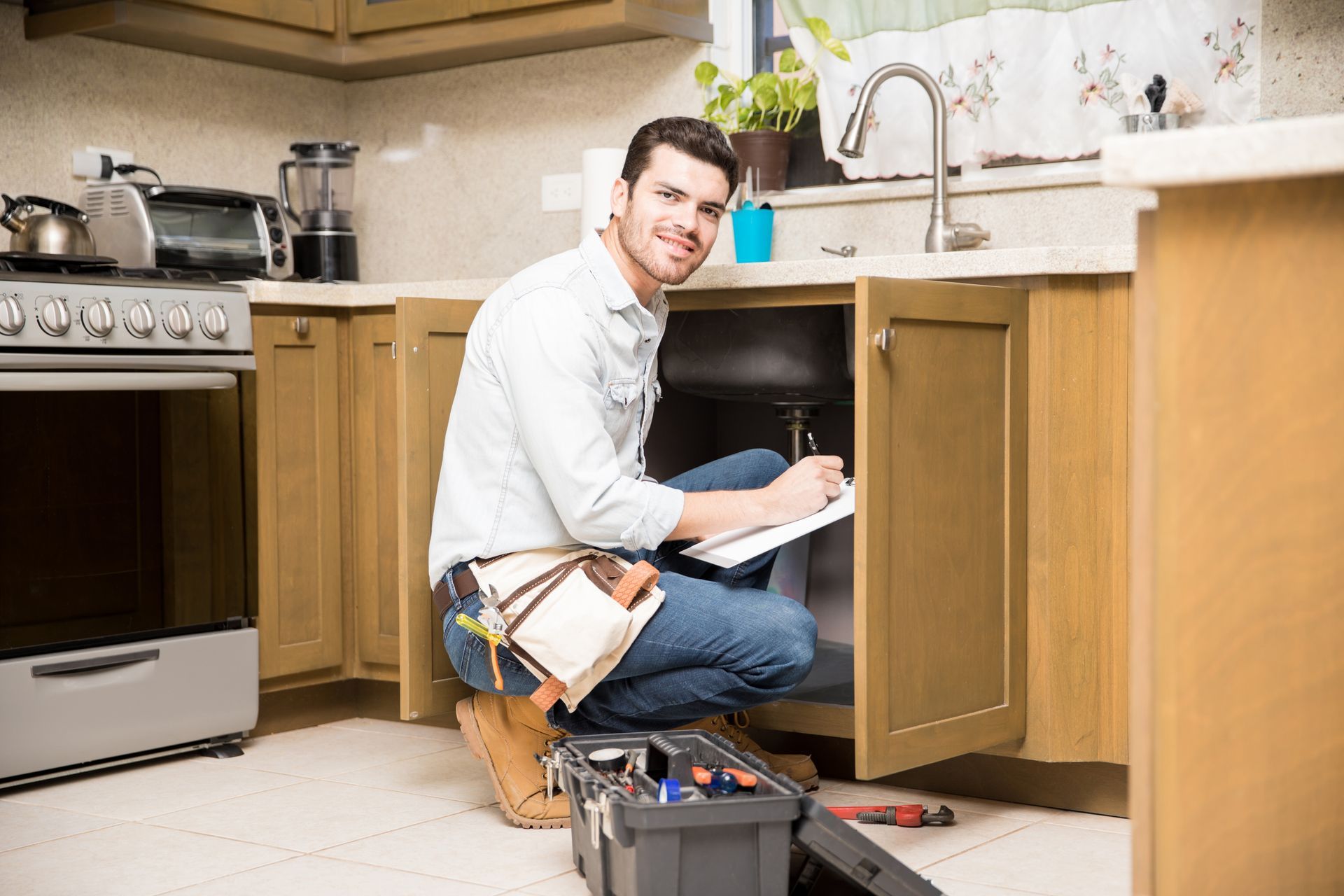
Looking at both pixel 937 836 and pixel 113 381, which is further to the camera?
pixel 113 381

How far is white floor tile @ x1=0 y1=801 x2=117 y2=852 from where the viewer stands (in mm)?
2010

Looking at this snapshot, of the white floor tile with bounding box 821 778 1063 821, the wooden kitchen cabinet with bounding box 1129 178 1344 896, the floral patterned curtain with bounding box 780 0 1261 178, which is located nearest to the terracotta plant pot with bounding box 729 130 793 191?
the floral patterned curtain with bounding box 780 0 1261 178

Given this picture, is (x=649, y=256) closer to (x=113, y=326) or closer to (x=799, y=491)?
(x=799, y=491)

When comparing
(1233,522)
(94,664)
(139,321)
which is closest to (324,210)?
(139,321)

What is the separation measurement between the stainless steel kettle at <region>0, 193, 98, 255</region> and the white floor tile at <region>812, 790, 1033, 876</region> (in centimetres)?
176

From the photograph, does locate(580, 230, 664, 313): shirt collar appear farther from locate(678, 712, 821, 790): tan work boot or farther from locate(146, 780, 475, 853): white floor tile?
locate(146, 780, 475, 853): white floor tile

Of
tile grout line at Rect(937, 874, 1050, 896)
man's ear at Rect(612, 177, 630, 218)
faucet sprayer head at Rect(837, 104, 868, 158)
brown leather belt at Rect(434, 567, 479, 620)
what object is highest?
faucet sprayer head at Rect(837, 104, 868, 158)

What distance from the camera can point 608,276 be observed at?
79.2 inches

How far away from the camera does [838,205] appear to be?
2.77m

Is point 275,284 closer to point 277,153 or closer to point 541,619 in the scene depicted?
point 277,153

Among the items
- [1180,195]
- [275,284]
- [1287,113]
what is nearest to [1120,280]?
[1287,113]

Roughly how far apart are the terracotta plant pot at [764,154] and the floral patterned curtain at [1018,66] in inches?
4.0

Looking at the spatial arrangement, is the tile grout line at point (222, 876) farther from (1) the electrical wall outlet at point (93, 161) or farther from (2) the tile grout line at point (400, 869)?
(1) the electrical wall outlet at point (93, 161)

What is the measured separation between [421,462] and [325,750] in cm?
74
